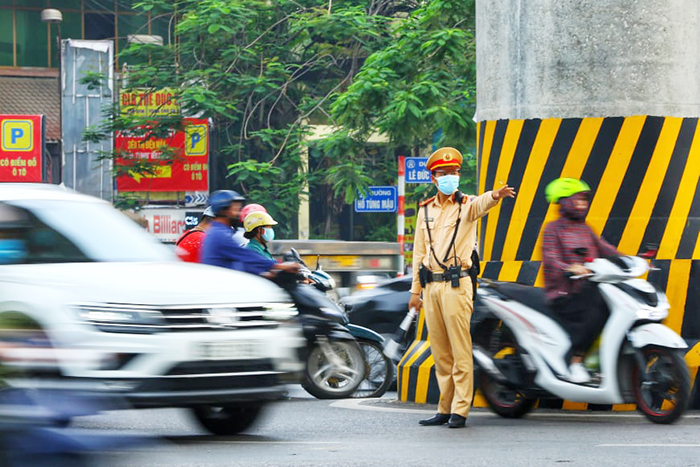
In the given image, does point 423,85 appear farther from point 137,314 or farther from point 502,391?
point 137,314

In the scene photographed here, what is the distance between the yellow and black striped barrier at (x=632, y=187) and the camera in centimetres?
962

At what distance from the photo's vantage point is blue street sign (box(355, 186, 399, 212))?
23.9m

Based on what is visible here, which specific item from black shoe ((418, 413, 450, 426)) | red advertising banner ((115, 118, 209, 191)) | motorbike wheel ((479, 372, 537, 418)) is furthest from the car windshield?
red advertising banner ((115, 118, 209, 191))

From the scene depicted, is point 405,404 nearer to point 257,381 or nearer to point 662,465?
point 257,381

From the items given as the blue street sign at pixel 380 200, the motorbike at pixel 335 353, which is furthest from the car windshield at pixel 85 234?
the blue street sign at pixel 380 200

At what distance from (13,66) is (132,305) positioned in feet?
102

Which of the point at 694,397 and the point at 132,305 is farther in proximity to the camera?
the point at 694,397

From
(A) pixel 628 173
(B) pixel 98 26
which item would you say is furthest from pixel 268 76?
(A) pixel 628 173

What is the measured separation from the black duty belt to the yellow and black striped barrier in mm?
1395

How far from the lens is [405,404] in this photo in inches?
410

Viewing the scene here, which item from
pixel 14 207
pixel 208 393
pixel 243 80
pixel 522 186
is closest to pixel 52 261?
pixel 14 207

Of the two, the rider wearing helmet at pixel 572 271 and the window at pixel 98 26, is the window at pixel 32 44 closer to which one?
the window at pixel 98 26

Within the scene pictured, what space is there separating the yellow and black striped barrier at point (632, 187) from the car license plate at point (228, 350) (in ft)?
9.94

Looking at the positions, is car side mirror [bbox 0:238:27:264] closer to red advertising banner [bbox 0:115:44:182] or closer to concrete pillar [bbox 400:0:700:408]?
concrete pillar [bbox 400:0:700:408]
